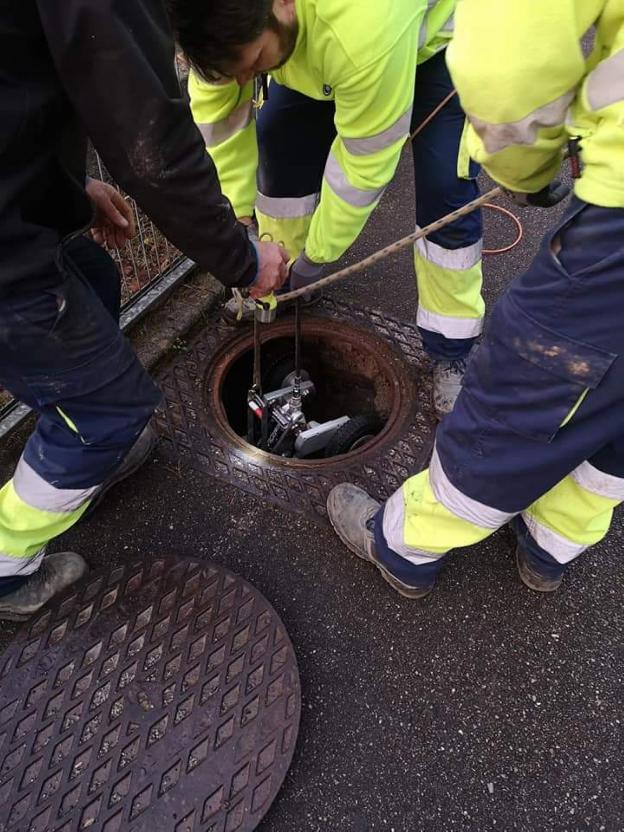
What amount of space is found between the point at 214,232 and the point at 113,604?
3.82ft

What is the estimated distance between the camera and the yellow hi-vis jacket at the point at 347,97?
1.64 meters

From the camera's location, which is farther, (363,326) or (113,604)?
(363,326)

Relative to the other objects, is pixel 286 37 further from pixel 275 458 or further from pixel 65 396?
pixel 275 458

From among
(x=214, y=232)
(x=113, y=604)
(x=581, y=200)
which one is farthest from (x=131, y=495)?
(x=581, y=200)

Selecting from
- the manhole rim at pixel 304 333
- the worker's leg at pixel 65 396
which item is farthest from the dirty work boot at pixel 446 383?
the worker's leg at pixel 65 396

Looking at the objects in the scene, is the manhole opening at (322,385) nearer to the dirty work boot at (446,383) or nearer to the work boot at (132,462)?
the dirty work boot at (446,383)

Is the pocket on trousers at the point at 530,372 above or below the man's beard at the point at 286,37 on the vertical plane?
below

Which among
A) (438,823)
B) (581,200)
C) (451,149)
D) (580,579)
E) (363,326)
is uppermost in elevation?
(581,200)

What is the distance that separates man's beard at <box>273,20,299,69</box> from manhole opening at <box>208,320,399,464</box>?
1218mm


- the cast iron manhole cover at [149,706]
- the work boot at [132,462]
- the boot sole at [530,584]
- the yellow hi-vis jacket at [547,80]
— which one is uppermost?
the yellow hi-vis jacket at [547,80]

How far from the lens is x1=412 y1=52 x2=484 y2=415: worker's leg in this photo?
2.23 m

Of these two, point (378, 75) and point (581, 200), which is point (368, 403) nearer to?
point (378, 75)

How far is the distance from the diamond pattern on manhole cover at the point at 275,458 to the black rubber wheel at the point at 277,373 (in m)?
0.21

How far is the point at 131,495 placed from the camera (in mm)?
2297
